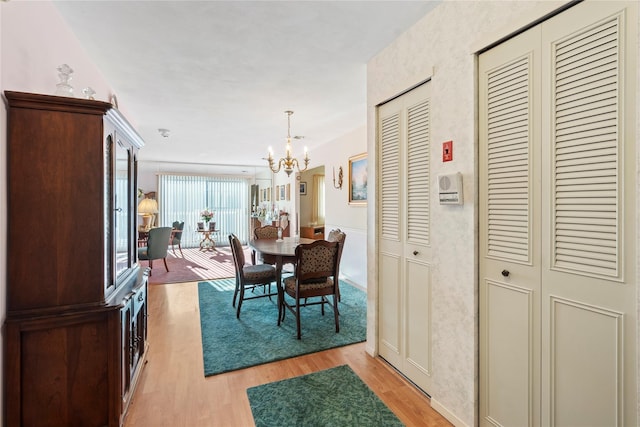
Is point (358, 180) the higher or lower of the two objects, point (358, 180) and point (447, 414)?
the higher

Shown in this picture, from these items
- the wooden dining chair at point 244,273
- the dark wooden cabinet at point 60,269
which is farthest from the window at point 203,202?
the dark wooden cabinet at point 60,269

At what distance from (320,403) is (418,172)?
1.68m

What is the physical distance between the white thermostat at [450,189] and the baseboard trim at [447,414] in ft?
4.12

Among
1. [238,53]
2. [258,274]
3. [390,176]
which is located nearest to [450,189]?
[390,176]

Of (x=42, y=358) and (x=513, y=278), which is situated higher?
(x=513, y=278)

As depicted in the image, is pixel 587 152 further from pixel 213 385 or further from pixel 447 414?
pixel 213 385

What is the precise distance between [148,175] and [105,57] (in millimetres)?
7232

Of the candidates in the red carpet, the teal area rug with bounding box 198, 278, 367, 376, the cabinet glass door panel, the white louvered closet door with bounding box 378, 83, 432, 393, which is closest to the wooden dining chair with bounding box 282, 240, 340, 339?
the teal area rug with bounding box 198, 278, 367, 376

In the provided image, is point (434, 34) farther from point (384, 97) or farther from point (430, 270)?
point (430, 270)

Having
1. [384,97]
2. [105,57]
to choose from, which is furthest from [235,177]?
[384,97]

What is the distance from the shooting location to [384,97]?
242cm

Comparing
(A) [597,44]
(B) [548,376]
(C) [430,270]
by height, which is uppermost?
(A) [597,44]

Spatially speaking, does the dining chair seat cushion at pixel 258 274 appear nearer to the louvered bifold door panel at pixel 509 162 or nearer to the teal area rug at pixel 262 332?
the teal area rug at pixel 262 332

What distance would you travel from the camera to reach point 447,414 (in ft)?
6.07
